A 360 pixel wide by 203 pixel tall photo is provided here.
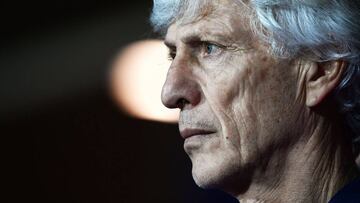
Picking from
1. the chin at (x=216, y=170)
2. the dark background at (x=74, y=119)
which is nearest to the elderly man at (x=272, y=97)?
the chin at (x=216, y=170)

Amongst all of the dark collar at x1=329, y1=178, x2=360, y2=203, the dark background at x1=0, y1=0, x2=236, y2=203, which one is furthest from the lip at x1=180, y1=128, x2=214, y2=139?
the dark background at x1=0, y1=0, x2=236, y2=203

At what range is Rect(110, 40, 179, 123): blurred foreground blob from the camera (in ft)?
8.78

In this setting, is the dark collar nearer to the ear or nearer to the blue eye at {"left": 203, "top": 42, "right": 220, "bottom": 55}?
the ear

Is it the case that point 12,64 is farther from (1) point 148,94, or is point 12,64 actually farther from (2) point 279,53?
(2) point 279,53

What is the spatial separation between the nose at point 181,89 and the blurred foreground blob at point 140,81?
1.00 meters

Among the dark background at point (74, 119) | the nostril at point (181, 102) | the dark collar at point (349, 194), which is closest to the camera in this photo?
the dark collar at point (349, 194)

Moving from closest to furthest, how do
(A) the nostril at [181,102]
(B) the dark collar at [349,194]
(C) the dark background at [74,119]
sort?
(B) the dark collar at [349,194], (A) the nostril at [181,102], (C) the dark background at [74,119]

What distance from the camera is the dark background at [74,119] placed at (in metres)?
2.62

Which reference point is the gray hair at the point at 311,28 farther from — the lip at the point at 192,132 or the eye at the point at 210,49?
the lip at the point at 192,132

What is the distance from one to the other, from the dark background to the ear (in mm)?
1075

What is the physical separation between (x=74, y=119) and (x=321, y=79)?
1.30 m

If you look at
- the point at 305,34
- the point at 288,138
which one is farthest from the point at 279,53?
the point at 288,138

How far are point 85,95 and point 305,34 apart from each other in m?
1.31

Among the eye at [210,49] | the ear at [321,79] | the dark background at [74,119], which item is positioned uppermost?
the eye at [210,49]
